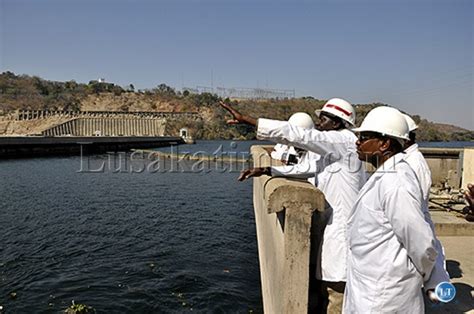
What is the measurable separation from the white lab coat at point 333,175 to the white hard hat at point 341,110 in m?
0.16

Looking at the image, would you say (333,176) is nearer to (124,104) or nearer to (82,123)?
(82,123)

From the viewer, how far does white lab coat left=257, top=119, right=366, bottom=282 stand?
11.9 ft

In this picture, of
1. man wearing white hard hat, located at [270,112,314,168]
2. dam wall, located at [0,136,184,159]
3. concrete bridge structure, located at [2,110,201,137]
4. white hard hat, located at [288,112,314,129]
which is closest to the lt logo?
man wearing white hard hat, located at [270,112,314,168]

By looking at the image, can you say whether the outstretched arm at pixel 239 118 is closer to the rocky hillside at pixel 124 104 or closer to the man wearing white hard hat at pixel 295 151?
the man wearing white hard hat at pixel 295 151

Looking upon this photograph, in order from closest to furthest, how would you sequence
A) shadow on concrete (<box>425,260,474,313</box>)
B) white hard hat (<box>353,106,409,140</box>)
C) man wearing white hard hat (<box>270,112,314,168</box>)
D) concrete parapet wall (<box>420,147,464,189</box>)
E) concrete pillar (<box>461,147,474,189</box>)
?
1. white hard hat (<box>353,106,409,140</box>)
2. shadow on concrete (<box>425,260,474,313</box>)
3. man wearing white hard hat (<box>270,112,314,168</box>)
4. concrete pillar (<box>461,147,474,189</box>)
5. concrete parapet wall (<box>420,147,464,189</box>)

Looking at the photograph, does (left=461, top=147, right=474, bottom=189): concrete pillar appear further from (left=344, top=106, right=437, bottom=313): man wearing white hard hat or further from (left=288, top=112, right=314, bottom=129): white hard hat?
(left=344, top=106, right=437, bottom=313): man wearing white hard hat

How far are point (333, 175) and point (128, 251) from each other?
401 inches

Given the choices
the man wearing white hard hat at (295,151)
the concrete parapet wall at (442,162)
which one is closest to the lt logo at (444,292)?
the man wearing white hard hat at (295,151)

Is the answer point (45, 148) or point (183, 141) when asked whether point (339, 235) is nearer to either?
point (45, 148)

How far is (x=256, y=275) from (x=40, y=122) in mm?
132454

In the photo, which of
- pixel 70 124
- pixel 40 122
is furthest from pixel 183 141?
pixel 40 122

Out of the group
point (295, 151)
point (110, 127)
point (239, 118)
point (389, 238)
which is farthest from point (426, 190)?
point (110, 127)

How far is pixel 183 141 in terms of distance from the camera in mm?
113188

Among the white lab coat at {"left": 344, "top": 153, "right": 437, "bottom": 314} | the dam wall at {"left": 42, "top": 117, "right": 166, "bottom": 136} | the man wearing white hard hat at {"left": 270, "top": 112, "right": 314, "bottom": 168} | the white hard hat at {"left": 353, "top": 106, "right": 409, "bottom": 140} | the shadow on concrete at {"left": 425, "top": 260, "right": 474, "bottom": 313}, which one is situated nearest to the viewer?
the white lab coat at {"left": 344, "top": 153, "right": 437, "bottom": 314}
